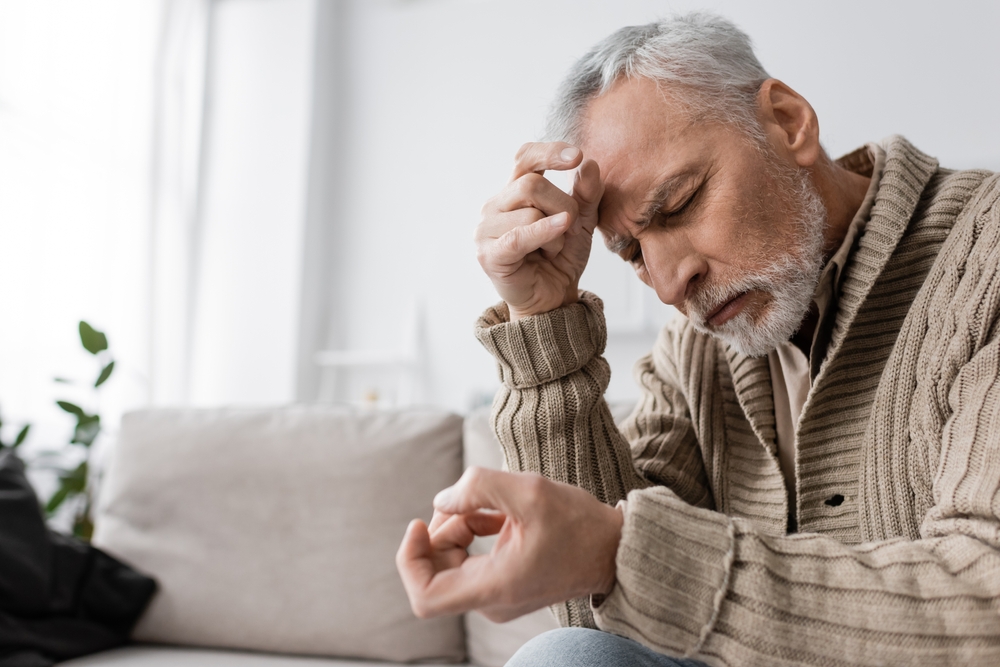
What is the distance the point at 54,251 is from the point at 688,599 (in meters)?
2.77

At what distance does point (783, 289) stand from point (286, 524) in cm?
115

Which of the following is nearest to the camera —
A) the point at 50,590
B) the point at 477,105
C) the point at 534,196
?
the point at 534,196

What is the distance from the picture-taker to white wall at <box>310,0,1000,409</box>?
8.93ft

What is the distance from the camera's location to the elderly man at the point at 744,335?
0.62 meters

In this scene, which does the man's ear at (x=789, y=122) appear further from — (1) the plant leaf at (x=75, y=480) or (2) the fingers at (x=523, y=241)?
(1) the plant leaf at (x=75, y=480)

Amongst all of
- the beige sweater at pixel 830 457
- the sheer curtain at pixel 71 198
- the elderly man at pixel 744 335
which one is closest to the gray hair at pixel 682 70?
the elderly man at pixel 744 335

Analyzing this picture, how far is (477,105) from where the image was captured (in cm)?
339

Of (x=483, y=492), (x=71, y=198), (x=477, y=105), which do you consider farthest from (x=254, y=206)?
(x=483, y=492)

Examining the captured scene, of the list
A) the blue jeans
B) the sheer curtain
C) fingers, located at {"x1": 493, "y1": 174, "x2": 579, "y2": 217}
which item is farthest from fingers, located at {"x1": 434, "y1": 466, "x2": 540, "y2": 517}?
the sheer curtain

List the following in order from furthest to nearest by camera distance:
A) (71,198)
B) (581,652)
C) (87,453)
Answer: (71,198)
(87,453)
(581,652)

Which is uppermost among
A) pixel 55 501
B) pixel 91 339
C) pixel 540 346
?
pixel 540 346

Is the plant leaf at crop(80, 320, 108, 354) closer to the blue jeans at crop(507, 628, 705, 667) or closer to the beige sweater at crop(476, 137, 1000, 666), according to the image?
the beige sweater at crop(476, 137, 1000, 666)

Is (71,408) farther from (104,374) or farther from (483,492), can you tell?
(483,492)

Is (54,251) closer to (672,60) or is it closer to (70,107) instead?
(70,107)
